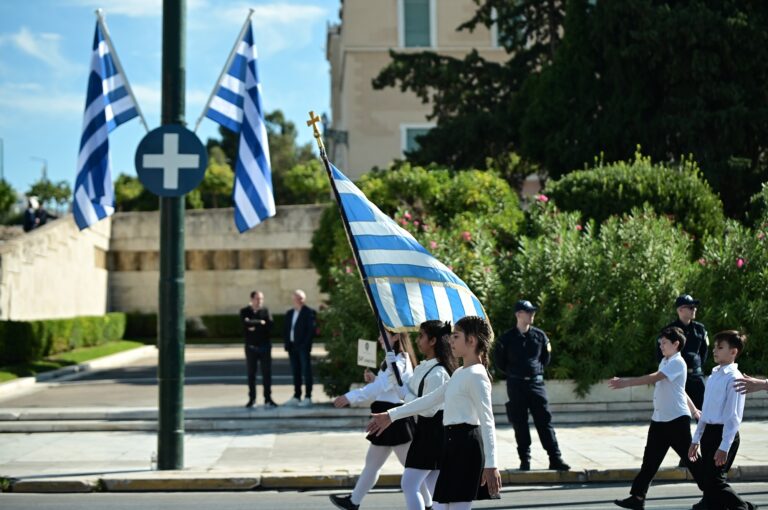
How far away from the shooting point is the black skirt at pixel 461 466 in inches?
263

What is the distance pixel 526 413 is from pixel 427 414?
4.22 m

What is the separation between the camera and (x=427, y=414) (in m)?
7.86

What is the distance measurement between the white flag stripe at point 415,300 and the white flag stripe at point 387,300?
0.48ft

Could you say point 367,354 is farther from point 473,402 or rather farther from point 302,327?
point 302,327

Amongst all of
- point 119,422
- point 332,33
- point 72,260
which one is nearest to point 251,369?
point 119,422

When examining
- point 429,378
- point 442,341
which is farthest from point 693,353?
point 429,378

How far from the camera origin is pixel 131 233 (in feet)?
142

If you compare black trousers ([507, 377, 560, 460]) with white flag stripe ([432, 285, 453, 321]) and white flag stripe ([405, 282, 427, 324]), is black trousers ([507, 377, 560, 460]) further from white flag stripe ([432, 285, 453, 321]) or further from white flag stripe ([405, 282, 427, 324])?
white flag stripe ([405, 282, 427, 324])

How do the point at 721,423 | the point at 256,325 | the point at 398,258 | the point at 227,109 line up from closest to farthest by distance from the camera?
the point at 721,423 < the point at 398,258 < the point at 227,109 < the point at 256,325

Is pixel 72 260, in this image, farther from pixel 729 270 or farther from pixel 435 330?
pixel 435 330

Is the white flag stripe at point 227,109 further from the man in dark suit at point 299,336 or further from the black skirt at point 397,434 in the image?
the black skirt at point 397,434

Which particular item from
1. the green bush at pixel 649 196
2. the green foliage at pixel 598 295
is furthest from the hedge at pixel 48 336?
the green bush at pixel 649 196

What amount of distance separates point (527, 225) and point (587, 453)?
26.1ft

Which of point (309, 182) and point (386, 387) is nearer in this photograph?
point (386, 387)
